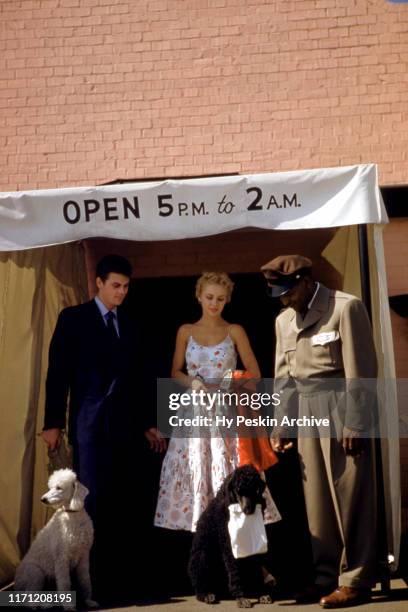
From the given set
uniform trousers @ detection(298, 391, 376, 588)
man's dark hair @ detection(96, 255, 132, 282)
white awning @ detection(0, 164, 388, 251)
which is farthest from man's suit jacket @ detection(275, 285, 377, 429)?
man's dark hair @ detection(96, 255, 132, 282)

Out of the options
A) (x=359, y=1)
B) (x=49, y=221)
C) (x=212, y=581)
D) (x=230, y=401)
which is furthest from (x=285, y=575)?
(x=359, y=1)

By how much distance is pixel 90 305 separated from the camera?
19.7ft

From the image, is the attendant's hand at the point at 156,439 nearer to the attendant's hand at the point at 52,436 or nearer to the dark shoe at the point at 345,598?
the attendant's hand at the point at 52,436

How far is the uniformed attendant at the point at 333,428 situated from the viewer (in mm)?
5199

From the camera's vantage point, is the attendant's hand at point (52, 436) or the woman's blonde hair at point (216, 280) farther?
the woman's blonde hair at point (216, 280)

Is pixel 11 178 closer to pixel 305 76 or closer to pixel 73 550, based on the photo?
pixel 305 76

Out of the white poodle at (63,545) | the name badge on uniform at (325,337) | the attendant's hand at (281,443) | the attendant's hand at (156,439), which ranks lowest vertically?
the white poodle at (63,545)

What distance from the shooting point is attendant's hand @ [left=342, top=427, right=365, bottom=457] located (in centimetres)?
516

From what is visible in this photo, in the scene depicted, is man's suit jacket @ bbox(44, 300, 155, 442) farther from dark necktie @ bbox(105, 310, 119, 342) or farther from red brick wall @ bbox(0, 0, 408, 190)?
red brick wall @ bbox(0, 0, 408, 190)

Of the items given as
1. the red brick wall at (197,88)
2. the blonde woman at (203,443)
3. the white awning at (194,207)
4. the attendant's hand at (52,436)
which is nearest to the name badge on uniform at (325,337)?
the white awning at (194,207)

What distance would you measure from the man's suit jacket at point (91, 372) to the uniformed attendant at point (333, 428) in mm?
1020

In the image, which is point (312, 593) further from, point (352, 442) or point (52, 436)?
point (52, 436)

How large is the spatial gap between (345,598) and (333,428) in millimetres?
930

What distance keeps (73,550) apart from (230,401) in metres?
1.35
